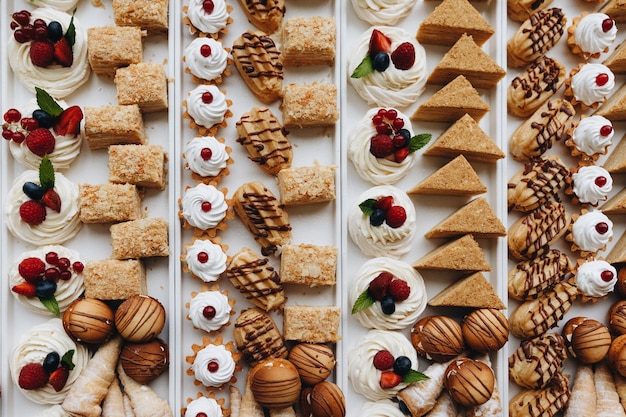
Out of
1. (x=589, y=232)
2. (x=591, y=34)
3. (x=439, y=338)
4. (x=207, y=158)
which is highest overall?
(x=591, y=34)

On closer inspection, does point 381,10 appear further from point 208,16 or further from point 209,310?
point 209,310

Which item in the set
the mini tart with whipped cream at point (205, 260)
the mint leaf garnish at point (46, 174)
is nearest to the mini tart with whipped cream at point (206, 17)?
the mint leaf garnish at point (46, 174)

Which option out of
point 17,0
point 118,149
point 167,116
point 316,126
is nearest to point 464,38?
point 316,126

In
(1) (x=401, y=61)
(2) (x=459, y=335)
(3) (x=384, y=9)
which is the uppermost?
(3) (x=384, y=9)

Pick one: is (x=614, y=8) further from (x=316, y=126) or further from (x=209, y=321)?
(x=209, y=321)

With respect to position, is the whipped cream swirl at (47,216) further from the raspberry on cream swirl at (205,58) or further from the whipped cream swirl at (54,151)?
the raspberry on cream swirl at (205,58)

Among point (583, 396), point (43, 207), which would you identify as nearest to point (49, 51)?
point (43, 207)
